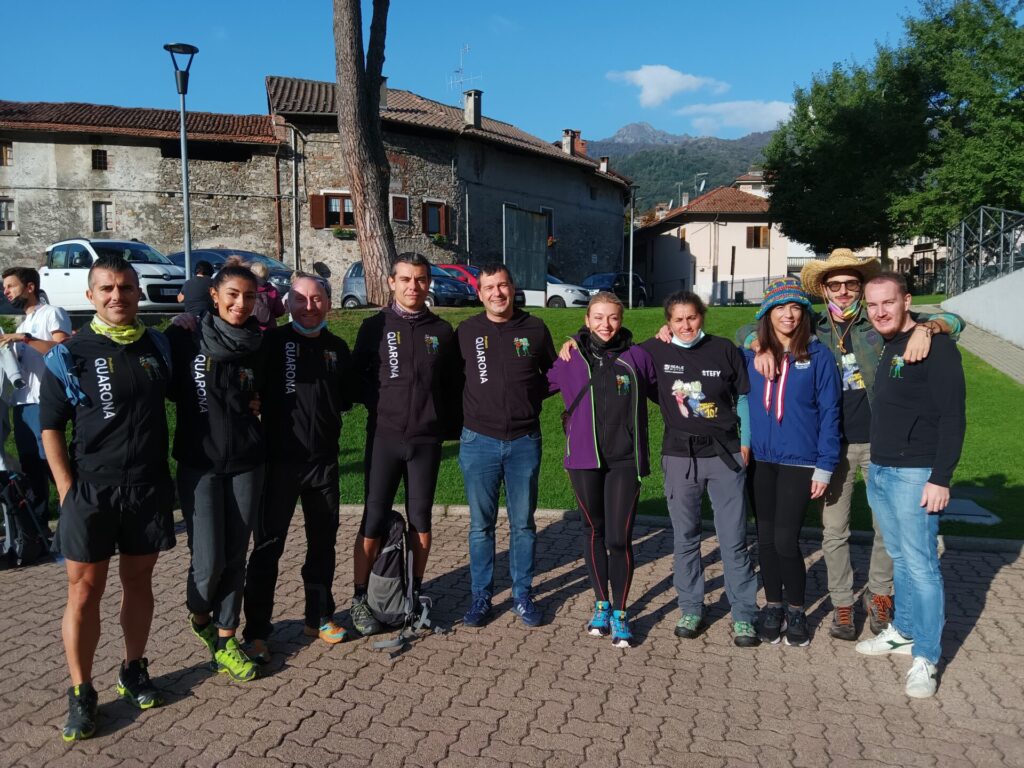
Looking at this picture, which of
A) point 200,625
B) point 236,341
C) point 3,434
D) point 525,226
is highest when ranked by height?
point 525,226

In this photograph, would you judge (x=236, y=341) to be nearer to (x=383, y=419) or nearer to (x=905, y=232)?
(x=383, y=419)

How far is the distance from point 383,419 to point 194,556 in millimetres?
1235

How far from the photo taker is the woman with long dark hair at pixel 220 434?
13.1 ft

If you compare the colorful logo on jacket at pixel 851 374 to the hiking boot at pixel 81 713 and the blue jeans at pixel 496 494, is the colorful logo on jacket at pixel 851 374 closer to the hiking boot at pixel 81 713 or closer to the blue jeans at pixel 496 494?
the blue jeans at pixel 496 494

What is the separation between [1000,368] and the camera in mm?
13570

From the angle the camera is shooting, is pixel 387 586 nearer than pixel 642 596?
Yes

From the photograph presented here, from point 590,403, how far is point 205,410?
2.07 metres

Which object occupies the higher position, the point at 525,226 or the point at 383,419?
the point at 525,226

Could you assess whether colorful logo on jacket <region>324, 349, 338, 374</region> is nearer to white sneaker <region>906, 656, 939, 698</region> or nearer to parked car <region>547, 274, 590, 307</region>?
white sneaker <region>906, 656, 939, 698</region>

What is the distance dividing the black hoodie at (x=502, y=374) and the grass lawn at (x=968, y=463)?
2.89 meters

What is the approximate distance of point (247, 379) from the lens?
13.6 feet

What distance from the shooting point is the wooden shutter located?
3328cm

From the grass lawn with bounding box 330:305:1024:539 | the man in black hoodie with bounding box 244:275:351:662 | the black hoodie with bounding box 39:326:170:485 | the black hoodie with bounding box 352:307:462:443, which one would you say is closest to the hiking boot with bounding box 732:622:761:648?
the black hoodie with bounding box 352:307:462:443

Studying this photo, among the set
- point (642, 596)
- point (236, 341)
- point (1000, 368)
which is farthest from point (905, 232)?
point (236, 341)
